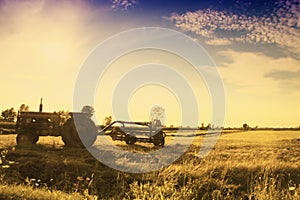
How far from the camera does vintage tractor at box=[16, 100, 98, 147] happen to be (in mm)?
17516

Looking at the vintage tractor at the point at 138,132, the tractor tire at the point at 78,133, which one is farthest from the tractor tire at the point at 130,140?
the tractor tire at the point at 78,133

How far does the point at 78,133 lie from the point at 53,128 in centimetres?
138

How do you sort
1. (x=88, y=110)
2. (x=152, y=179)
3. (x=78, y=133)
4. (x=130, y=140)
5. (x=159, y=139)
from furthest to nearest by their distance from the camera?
1. (x=159, y=139)
2. (x=130, y=140)
3. (x=88, y=110)
4. (x=78, y=133)
5. (x=152, y=179)

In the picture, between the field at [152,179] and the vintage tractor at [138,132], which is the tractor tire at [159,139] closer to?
the vintage tractor at [138,132]

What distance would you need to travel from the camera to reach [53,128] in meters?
17.8

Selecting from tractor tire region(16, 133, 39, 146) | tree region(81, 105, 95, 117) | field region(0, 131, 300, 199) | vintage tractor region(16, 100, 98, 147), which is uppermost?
tree region(81, 105, 95, 117)

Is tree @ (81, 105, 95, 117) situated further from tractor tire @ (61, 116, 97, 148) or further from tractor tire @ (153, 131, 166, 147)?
tractor tire @ (153, 131, 166, 147)

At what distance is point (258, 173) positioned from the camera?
11148 mm

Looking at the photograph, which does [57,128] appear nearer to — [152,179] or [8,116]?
[8,116]

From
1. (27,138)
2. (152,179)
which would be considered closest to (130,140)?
(27,138)

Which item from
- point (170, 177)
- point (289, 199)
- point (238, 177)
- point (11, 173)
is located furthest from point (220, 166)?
point (11, 173)

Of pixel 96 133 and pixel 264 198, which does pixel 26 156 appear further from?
pixel 264 198

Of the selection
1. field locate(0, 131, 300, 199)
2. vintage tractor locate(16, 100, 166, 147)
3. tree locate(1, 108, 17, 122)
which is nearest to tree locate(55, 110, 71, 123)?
vintage tractor locate(16, 100, 166, 147)

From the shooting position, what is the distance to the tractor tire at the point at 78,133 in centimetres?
1742
